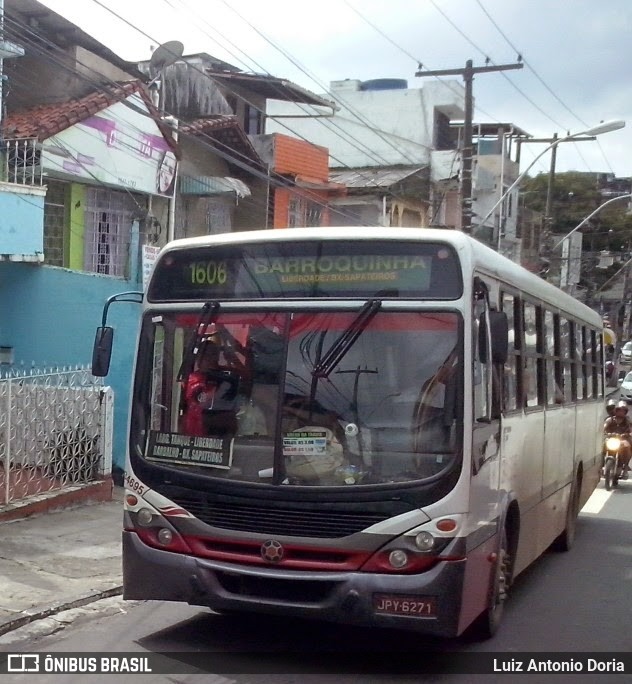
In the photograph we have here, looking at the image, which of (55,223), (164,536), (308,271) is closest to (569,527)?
Result: (308,271)

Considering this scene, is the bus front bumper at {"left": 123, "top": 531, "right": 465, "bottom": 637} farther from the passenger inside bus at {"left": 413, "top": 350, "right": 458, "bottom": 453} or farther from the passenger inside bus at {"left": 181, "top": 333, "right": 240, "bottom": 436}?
the passenger inside bus at {"left": 181, "top": 333, "right": 240, "bottom": 436}

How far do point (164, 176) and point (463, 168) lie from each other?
19.3 feet

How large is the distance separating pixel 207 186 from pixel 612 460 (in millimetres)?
9898

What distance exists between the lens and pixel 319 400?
5.76 meters

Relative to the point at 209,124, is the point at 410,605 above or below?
below

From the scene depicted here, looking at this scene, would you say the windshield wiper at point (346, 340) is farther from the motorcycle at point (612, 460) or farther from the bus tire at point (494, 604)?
the motorcycle at point (612, 460)

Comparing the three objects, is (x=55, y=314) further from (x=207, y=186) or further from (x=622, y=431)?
(x=622, y=431)

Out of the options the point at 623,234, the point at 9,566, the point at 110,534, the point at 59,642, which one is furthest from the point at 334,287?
the point at 623,234

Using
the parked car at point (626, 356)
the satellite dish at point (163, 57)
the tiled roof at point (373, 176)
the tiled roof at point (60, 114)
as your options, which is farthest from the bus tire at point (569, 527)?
the parked car at point (626, 356)

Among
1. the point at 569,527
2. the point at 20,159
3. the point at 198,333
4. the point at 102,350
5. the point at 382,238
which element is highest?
the point at 20,159

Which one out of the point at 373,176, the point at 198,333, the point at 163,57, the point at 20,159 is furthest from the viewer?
the point at 373,176

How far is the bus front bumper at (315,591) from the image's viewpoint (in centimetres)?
546

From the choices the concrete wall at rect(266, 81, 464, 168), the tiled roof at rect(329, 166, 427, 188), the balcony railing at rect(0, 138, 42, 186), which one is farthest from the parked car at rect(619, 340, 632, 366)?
the balcony railing at rect(0, 138, 42, 186)

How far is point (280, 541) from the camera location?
18.4 feet
